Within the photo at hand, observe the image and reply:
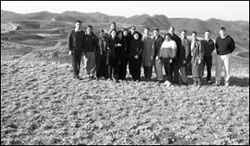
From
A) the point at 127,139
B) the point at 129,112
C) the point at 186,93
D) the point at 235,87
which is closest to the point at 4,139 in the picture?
the point at 127,139

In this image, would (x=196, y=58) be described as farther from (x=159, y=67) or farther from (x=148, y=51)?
(x=148, y=51)

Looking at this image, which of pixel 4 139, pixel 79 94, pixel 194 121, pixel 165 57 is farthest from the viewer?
pixel 165 57

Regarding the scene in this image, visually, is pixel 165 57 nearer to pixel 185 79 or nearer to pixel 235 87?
pixel 185 79

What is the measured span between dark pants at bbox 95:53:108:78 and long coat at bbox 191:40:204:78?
304cm

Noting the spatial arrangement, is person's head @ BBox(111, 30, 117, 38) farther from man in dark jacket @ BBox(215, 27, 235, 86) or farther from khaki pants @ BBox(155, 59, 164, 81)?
man in dark jacket @ BBox(215, 27, 235, 86)

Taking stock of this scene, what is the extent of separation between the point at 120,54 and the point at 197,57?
8.60 feet

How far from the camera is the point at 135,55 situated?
11.8 m

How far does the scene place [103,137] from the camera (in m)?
7.71

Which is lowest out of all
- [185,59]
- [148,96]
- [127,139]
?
[127,139]

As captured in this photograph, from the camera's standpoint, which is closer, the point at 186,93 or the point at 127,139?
the point at 127,139

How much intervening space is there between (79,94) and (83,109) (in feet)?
3.94

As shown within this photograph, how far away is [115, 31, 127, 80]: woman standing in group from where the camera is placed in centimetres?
1145

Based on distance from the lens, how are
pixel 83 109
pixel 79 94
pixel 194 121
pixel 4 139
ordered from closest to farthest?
pixel 4 139 < pixel 194 121 < pixel 83 109 < pixel 79 94

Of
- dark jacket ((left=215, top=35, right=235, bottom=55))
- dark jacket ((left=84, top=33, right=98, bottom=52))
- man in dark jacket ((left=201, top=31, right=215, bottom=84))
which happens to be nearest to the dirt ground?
man in dark jacket ((left=201, top=31, right=215, bottom=84))
